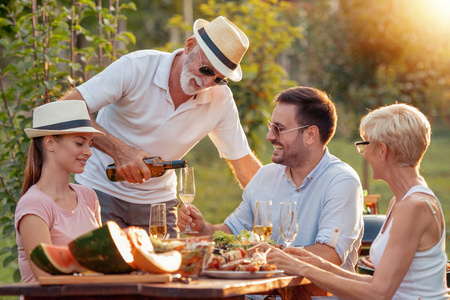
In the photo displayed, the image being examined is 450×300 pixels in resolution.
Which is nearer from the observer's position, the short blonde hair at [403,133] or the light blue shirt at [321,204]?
the short blonde hair at [403,133]

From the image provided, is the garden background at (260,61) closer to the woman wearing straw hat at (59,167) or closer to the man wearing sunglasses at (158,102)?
the man wearing sunglasses at (158,102)

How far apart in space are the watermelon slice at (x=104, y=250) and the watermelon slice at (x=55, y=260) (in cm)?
8

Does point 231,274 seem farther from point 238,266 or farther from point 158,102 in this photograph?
point 158,102

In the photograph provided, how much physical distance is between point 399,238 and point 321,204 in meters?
0.97

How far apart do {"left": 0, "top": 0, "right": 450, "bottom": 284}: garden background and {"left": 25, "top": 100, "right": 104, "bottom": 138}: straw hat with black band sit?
1.89 metres

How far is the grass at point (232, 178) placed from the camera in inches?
508

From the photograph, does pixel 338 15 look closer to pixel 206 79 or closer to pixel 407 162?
pixel 206 79

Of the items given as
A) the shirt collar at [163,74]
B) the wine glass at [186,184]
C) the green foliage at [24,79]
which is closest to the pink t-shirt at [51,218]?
the wine glass at [186,184]

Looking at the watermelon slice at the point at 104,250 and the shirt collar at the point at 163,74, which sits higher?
the shirt collar at the point at 163,74

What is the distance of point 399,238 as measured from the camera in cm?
309

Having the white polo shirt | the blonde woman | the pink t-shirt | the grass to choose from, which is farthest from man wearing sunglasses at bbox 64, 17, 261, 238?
the grass

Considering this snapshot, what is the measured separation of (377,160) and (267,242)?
680 millimetres

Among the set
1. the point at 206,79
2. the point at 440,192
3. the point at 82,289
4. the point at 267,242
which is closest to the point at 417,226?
the point at 267,242

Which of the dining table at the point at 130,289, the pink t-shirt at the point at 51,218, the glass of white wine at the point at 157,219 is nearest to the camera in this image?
the dining table at the point at 130,289
